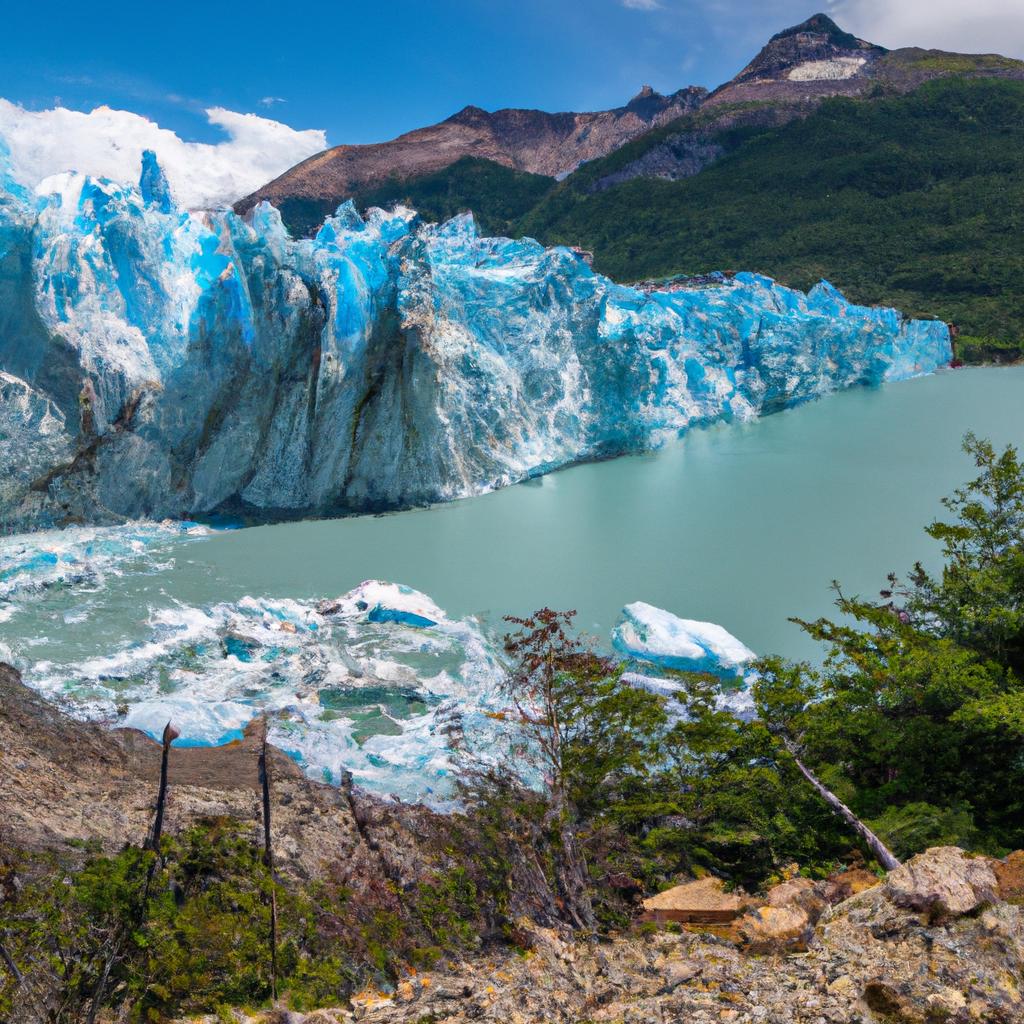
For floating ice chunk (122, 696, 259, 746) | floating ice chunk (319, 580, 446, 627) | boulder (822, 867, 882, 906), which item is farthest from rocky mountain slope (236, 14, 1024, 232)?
boulder (822, 867, 882, 906)

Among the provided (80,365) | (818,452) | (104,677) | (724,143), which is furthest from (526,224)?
(104,677)

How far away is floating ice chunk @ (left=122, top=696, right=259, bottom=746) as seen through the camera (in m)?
7.01

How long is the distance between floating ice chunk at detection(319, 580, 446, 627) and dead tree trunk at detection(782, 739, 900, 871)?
511 centimetres

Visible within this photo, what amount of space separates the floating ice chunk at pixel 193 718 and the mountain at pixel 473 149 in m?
60.4

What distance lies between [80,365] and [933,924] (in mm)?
A: 12165

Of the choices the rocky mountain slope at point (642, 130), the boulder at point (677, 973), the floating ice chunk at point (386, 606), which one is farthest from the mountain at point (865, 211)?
the boulder at point (677, 973)

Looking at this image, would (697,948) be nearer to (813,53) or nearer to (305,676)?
(305,676)

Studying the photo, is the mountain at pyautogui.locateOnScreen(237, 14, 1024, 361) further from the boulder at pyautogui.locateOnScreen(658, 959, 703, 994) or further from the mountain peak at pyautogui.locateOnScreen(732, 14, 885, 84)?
the boulder at pyautogui.locateOnScreen(658, 959, 703, 994)

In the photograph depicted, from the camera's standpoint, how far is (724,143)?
5256 cm

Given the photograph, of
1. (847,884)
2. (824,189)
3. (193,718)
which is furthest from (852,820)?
(824,189)

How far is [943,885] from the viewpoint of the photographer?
3469 millimetres

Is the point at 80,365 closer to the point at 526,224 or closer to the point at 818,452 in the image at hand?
the point at 818,452

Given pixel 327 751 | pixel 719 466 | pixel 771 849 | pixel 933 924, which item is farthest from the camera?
pixel 719 466

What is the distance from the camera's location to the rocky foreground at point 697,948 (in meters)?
3.09
